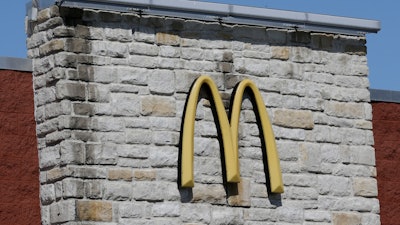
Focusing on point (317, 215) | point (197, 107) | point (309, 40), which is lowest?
point (317, 215)

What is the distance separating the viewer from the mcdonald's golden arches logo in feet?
43.5

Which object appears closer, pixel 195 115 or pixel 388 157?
pixel 195 115

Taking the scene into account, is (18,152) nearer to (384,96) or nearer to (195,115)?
(195,115)

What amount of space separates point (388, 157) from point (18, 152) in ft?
16.5

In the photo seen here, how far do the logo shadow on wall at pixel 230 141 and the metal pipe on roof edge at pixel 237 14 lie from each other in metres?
0.74

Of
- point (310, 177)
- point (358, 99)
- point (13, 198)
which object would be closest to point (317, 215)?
point (310, 177)

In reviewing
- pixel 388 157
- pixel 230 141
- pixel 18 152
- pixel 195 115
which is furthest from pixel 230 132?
pixel 388 157

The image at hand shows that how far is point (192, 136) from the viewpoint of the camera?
13.3 metres

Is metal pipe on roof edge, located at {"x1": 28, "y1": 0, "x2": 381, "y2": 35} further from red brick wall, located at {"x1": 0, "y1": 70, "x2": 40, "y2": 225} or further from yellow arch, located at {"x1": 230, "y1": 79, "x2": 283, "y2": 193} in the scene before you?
red brick wall, located at {"x1": 0, "y1": 70, "x2": 40, "y2": 225}

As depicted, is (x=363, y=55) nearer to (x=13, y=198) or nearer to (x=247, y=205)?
(x=247, y=205)

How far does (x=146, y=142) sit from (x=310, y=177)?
211 cm

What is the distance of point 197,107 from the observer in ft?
44.6

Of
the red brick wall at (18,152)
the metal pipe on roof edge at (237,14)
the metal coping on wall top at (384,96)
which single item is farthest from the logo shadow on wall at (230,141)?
the metal coping on wall top at (384,96)

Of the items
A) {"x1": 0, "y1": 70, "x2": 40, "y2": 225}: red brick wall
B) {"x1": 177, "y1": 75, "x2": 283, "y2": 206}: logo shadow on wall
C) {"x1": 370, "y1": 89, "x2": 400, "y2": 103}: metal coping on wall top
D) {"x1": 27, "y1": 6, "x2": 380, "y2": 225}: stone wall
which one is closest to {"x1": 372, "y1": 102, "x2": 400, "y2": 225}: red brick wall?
{"x1": 370, "y1": 89, "x2": 400, "y2": 103}: metal coping on wall top
